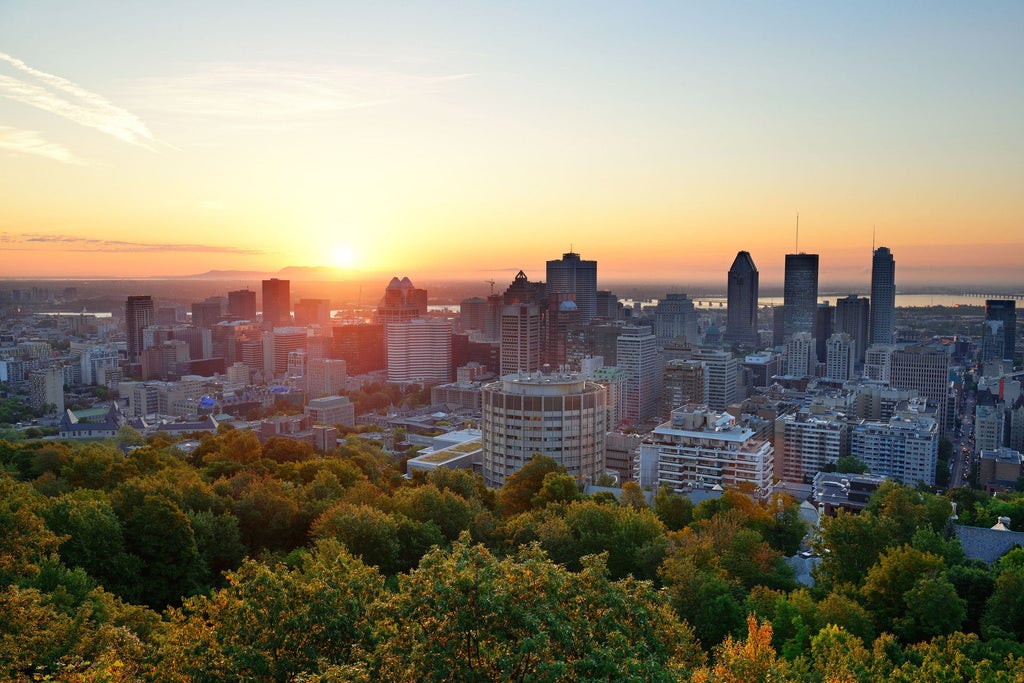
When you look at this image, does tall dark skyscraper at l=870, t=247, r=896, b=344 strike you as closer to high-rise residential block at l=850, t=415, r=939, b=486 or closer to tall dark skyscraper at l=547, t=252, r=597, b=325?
tall dark skyscraper at l=547, t=252, r=597, b=325

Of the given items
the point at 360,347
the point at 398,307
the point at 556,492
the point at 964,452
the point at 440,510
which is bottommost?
the point at 964,452

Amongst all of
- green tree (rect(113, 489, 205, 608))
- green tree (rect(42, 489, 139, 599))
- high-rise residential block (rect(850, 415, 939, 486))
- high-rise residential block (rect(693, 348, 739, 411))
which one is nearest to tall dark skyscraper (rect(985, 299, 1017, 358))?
high-rise residential block (rect(693, 348, 739, 411))

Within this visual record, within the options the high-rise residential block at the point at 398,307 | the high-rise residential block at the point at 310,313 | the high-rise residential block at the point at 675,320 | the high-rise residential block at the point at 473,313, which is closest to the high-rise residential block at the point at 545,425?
the high-rise residential block at the point at 398,307

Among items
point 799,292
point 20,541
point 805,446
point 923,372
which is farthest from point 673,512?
point 799,292

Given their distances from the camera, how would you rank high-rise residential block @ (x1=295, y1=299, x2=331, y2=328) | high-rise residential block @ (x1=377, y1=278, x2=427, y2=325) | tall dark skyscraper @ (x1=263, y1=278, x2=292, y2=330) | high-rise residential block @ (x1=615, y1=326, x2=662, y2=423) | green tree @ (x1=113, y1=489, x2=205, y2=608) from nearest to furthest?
green tree @ (x1=113, y1=489, x2=205, y2=608), high-rise residential block @ (x1=615, y1=326, x2=662, y2=423), high-rise residential block @ (x1=377, y1=278, x2=427, y2=325), tall dark skyscraper @ (x1=263, y1=278, x2=292, y2=330), high-rise residential block @ (x1=295, y1=299, x2=331, y2=328)

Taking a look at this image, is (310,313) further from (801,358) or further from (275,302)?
(801,358)

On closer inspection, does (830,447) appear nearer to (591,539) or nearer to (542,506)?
(542,506)
